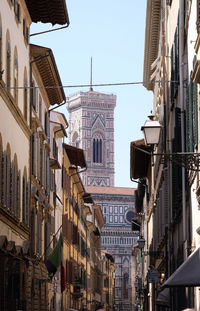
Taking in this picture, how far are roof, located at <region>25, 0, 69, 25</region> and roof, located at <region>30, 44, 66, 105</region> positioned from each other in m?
1.79

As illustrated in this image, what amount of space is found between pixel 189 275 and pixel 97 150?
7009 inches

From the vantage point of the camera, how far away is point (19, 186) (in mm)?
26766

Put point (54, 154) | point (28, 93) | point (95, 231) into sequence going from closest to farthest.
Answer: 1. point (28, 93)
2. point (54, 154)
3. point (95, 231)

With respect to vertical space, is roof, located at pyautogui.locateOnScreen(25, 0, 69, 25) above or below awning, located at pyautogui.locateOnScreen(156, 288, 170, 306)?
above

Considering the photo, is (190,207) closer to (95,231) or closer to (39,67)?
(39,67)

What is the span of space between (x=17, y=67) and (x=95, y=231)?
63529 millimetres

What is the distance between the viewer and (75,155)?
5525cm

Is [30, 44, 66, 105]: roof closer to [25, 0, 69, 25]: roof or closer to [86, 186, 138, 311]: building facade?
[25, 0, 69, 25]: roof

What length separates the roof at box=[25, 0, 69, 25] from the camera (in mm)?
28000

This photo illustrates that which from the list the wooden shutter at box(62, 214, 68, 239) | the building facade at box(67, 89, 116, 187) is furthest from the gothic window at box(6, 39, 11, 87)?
the building facade at box(67, 89, 116, 187)

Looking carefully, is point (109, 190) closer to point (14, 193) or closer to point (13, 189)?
point (14, 193)

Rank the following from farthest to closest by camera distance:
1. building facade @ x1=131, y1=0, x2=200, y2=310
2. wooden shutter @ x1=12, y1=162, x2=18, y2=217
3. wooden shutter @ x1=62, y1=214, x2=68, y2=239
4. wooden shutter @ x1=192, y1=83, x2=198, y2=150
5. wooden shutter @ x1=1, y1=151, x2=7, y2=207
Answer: wooden shutter @ x1=62, y1=214, x2=68, y2=239
wooden shutter @ x1=12, y1=162, x2=18, y2=217
wooden shutter @ x1=1, y1=151, x2=7, y2=207
wooden shutter @ x1=192, y1=83, x2=198, y2=150
building facade @ x1=131, y1=0, x2=200, y2=310

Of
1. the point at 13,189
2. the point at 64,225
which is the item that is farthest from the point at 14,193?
the point at 64,225

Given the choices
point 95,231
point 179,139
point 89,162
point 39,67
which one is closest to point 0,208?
point 179,139
